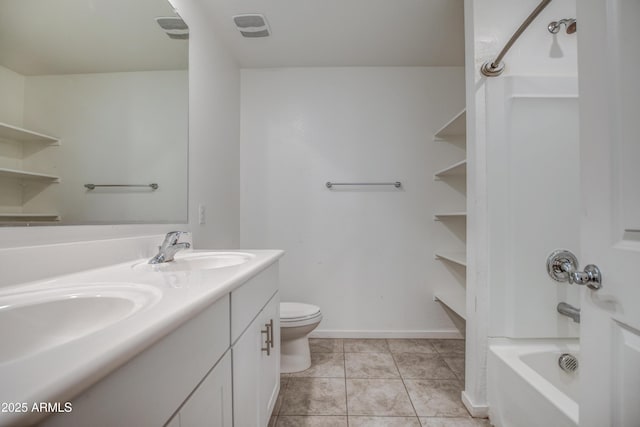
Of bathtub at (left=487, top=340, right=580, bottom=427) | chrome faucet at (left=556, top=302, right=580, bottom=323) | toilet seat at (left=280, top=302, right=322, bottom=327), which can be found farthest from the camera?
toilet seat at (left=280, top=302, right=322, bottom=327)

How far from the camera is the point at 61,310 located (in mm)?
603

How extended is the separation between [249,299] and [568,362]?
1481 mm

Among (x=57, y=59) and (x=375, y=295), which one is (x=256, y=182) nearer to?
(x=375, y=295)

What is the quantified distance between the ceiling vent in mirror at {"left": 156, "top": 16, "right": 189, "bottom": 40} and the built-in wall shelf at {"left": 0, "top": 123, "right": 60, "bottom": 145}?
90cm

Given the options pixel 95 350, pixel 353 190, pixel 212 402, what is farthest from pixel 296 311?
pixel 95 350

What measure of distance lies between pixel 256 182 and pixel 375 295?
1.40 meters

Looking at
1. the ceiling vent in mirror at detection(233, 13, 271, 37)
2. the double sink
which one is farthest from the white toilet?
the ceiling vent in mirror at detection(233, 13, 271, 37)

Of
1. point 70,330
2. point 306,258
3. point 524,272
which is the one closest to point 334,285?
point 306,258

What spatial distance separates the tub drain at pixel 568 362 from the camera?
1.29m

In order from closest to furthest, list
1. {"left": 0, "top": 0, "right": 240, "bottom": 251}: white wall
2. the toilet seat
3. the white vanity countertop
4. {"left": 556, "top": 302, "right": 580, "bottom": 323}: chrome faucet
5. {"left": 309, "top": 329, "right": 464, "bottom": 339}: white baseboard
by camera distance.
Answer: the white vanity countertop < {"left": 556, "top": 302, "right": 580, "bottom": 323}: chrome faucet < {"left": 0, "top": 0, "right": 240, "bottom": 251}: white wall < the toilet seat < {"left": 309, "top": 329, "right": 464, "bottom": 339}: white baseboard

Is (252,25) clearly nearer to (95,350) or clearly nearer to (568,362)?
(95,350)

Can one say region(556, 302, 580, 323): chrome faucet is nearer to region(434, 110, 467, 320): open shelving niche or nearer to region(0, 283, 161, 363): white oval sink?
region(434, 110, 467, 320): open shelving niche

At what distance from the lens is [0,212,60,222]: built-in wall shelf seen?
2.37ft

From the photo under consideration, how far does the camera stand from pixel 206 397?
64cm
